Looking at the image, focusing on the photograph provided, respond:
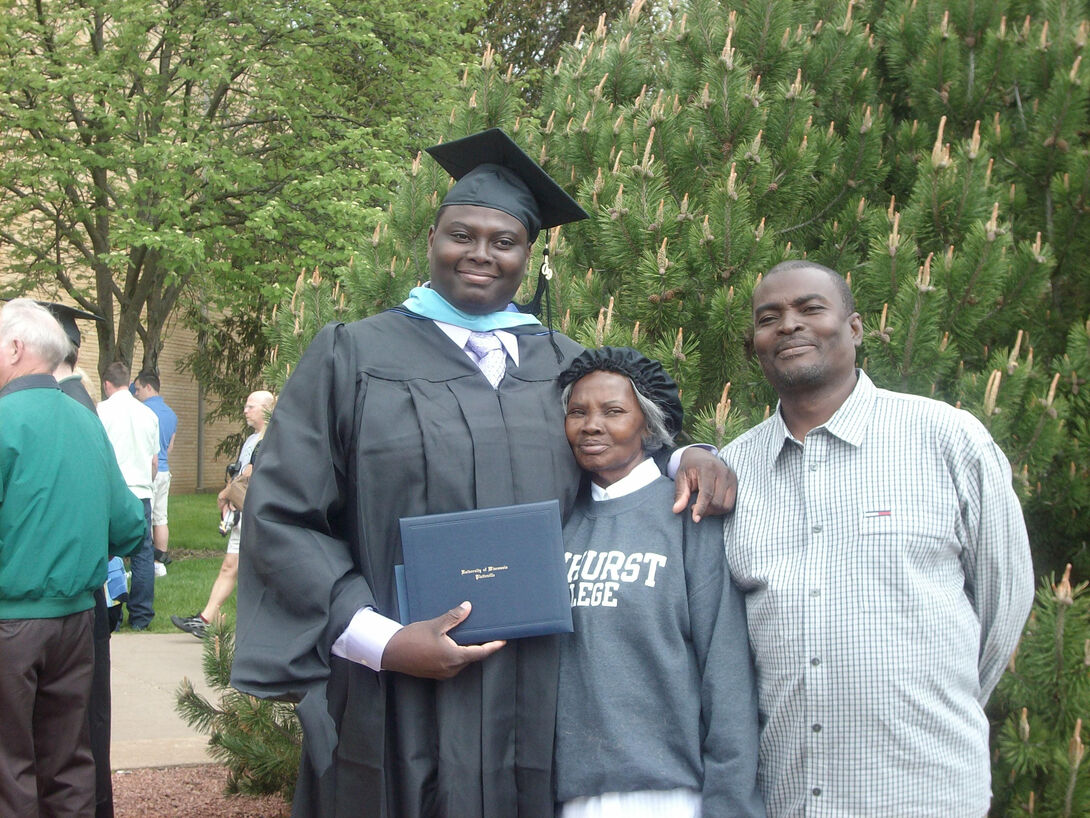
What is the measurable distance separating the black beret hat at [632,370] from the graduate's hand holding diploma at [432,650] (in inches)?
24.2

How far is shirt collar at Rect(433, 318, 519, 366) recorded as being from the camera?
250 cm

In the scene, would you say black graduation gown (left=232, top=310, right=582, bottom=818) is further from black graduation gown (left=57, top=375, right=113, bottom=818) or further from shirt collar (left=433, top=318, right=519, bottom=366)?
black graduation gown (left=57, top=375, right=113, bottom=818)

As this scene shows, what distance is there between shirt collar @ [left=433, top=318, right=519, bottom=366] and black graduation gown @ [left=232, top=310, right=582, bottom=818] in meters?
0.12

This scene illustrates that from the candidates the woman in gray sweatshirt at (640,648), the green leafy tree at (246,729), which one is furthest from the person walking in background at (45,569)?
the woman in gray sweatshirt at (640,648)

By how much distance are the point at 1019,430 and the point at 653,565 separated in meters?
1.55

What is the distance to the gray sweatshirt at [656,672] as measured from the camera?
2.11 metres

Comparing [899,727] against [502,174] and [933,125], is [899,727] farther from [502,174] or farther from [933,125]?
[933,125]

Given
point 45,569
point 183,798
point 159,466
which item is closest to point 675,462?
point 45,569

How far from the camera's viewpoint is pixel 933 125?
3992mm

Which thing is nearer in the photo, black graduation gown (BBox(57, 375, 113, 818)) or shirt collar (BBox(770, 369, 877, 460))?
shirt collar (BBox(770, 369, 877, 460))

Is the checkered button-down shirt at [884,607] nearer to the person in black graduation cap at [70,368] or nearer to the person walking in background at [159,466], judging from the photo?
the person in black graduation cap at [70,368]

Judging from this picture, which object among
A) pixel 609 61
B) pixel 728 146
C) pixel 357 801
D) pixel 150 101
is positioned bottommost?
pixel 357 801

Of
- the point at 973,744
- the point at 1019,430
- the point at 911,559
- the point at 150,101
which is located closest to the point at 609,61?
the point at 1019,430

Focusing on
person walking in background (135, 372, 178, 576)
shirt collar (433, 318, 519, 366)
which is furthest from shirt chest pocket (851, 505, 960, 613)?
person walking in background (135, 372, 178, 576)
